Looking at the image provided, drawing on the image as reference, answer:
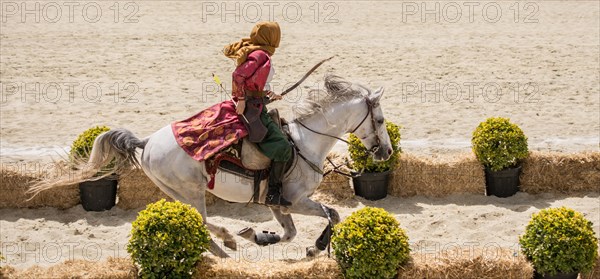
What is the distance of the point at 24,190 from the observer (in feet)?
35.9

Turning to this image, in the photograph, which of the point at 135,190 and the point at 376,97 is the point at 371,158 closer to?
the point at 376,97

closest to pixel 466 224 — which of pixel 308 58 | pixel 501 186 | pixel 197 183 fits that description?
pixel 501 186

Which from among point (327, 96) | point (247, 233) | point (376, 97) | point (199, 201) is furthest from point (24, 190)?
point (376, 97)

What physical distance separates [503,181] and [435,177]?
3.10 feet

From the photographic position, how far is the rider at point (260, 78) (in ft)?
27.5

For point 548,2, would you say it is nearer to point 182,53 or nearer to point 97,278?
point 182,53

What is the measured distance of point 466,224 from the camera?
1052 cm

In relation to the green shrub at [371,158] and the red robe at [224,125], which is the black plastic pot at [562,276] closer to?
the red robe at [224,125]

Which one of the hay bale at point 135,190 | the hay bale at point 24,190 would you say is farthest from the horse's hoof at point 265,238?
the hay bale at point 24,190

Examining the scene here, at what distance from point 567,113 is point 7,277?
11.4 meters

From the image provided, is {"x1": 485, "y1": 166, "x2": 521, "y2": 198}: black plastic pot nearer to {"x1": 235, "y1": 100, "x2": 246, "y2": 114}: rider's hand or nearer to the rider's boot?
the rider's boot

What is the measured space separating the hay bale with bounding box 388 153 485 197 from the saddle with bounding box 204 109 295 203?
3087mm

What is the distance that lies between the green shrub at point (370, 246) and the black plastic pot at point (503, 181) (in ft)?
13.8

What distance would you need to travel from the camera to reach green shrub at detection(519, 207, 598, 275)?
308 inches
